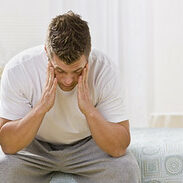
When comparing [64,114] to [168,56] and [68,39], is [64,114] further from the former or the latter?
[168,56]

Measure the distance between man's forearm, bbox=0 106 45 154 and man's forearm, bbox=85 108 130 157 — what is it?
0.19m

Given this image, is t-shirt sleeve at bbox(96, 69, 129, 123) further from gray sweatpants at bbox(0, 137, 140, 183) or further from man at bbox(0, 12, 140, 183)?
gray sweatpants at bbox(0, 137, 140, 183)

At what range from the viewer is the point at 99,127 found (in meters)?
1.77

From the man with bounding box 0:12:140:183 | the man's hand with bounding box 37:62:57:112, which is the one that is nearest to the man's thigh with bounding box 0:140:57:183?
the man with bounding box 0:12:140:183

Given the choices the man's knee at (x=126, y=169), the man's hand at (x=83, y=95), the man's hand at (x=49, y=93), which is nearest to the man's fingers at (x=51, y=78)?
the man's hand at (x=49, y=93)

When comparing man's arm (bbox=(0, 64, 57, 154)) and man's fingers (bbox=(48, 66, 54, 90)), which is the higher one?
man's fingers (bbox=(48, 66, 54, 90))

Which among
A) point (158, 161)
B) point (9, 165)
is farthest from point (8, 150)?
point (158, 161)

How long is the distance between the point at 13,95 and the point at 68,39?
33 cm

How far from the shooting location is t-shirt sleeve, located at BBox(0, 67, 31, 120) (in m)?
1.80

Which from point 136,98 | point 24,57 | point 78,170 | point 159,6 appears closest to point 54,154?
point 78,170

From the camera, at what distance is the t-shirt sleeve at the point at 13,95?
1800 mm

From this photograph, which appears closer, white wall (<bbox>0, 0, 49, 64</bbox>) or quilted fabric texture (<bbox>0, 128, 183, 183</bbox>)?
quilted fabric texture (<bbox>0, 128, 183, 183</bbox>)

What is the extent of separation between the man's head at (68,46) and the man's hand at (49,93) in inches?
1.1

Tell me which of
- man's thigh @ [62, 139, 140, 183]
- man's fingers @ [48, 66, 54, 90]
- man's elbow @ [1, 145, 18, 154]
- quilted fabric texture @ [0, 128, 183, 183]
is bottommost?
quilted fabric texture @ [0, 128, 183, 183]
